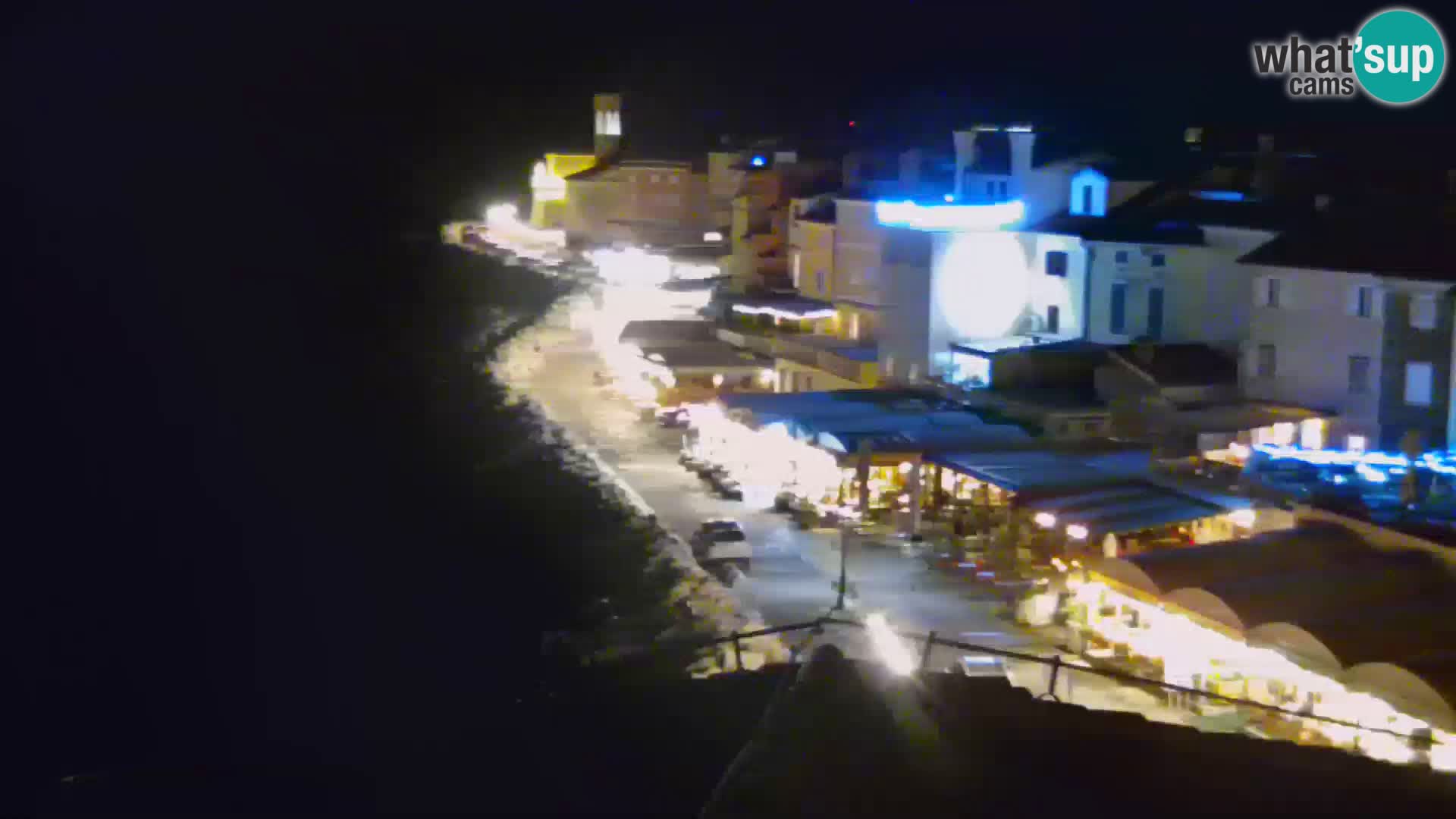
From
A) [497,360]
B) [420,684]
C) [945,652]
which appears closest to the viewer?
[945,652]

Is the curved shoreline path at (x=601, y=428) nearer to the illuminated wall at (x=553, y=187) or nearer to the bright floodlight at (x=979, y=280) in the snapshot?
the bright floodlight at (x=979, y=280)

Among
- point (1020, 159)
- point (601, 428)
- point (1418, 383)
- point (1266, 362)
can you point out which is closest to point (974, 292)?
point (1020, 159)

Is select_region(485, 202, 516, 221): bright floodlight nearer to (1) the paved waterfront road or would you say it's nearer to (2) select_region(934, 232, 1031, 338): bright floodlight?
(1) the paved waterfront road

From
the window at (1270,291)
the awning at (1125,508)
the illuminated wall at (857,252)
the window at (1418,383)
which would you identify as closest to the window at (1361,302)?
the window at (1418,383)

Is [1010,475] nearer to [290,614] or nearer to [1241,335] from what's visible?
[1241,335]

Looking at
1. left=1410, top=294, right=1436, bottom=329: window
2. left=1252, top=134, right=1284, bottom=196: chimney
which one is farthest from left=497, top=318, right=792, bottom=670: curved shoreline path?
left=1252, top=134, right=1284, bottom=196: chimney

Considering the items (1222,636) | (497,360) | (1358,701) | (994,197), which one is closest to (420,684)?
(1222,636)

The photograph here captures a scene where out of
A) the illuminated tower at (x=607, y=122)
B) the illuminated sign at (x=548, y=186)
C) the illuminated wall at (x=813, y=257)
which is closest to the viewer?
the illuminated wall at (x=813, y=257)

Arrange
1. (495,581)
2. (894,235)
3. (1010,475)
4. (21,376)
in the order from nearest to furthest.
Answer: (1010,475) < (495,581) < (894,235) < (21,376)
